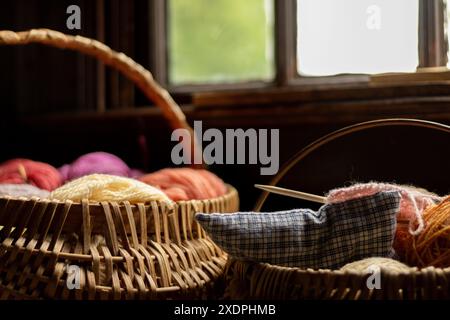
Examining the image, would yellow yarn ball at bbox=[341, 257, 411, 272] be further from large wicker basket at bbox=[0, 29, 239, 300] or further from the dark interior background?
the dark interior background

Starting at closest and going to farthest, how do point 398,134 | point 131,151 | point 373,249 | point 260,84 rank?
point 373,249 → point 398,134 → point 260,84 → point 131,151

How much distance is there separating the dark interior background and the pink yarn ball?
0.23 metres

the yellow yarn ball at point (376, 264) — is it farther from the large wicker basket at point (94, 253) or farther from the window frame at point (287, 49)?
the window frame at point (287, 49)

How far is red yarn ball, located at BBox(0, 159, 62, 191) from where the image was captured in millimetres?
1206

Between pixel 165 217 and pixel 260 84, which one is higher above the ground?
pixel 260 84

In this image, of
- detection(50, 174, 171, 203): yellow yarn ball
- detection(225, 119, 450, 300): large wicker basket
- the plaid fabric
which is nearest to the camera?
detection(225, 119, 450, 300): large wicker basket

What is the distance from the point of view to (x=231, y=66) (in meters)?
1.65

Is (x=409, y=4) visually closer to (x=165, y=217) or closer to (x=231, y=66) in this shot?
(x=231, y=66)

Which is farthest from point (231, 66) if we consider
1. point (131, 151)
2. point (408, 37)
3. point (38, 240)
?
point (38, 240)

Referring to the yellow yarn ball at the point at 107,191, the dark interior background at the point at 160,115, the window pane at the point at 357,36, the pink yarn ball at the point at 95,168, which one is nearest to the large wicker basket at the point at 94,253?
the yellow yarn ball at the point at 107,191

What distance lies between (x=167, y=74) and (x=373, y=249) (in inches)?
40.6

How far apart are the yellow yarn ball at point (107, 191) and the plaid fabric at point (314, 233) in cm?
15

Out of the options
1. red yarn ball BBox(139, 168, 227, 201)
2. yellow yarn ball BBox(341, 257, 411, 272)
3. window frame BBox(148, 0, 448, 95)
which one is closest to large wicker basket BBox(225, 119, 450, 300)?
yellow yarn ball BBox(341, 257, 411, 272)

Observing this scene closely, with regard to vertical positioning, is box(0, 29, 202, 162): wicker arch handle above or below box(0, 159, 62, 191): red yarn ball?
above
